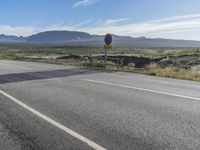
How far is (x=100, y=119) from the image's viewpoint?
21.9 feet

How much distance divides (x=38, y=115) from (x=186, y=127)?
328cm

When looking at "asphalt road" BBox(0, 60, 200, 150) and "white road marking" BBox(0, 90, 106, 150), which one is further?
"asphalt road" BBox(0, 60, 200, 150)

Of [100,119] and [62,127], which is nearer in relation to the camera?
[62,127]

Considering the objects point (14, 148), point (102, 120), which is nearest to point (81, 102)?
point (102, 120)

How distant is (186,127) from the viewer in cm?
602

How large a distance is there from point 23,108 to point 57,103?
3.21 feet

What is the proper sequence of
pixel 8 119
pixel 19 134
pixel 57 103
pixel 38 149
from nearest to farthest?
1. pixel 38 149
2. pixel 19 134
3. pixel 8 119
4. pixel 57 103

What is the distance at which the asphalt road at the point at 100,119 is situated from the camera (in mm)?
→ 5199

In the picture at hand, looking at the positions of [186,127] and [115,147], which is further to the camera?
[186,127]

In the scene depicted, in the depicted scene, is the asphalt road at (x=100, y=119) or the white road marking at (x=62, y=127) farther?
the asphalt road at (x=100, y=119)

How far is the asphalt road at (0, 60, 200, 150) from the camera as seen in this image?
5.20 meters

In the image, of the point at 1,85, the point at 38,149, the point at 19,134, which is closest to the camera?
the point at 38,149

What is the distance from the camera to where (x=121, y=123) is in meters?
6.33

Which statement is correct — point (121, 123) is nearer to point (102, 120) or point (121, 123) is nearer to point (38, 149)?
point (102, 120)
